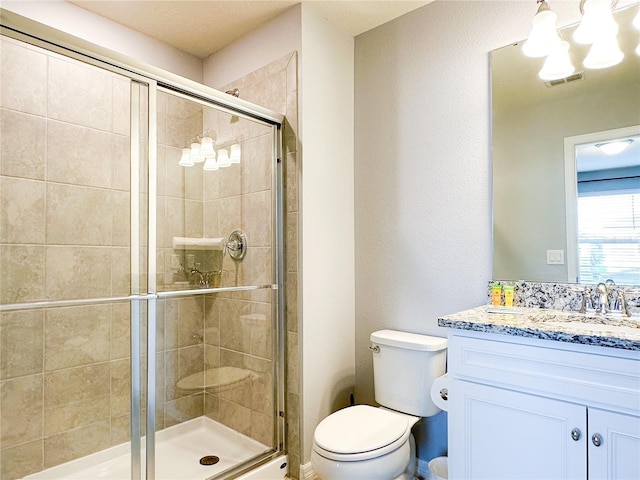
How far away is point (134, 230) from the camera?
1.67 meters

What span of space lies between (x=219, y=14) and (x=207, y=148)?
82 centimetres

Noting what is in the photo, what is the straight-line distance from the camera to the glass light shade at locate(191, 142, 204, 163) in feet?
6.22

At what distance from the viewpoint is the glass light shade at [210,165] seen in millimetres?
1963

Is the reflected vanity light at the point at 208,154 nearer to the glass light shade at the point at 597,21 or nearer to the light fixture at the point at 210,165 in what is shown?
the light fixture at the point at 210,165

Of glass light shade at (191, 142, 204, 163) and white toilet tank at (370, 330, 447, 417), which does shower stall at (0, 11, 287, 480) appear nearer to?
glass light shade at (191, 142, 204, 163)

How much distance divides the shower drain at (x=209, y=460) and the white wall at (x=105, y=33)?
2.04m

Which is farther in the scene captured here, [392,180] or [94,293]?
[392,180]

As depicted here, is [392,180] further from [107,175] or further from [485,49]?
[107,175]

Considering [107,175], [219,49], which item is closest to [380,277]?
[107,175]

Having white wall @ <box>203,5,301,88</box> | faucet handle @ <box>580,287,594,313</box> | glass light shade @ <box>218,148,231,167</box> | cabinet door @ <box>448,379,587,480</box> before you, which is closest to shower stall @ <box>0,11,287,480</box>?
glass light shade @ <box>218,148,231,167</box>

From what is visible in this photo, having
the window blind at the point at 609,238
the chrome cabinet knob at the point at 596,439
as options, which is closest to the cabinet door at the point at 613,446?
the chrome cabinet knob at the point at 596,439

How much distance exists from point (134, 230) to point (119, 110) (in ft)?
1.69

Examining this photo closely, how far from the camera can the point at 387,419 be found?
1.78 meters

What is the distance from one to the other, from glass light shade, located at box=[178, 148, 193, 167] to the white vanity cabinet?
4.48 ft
